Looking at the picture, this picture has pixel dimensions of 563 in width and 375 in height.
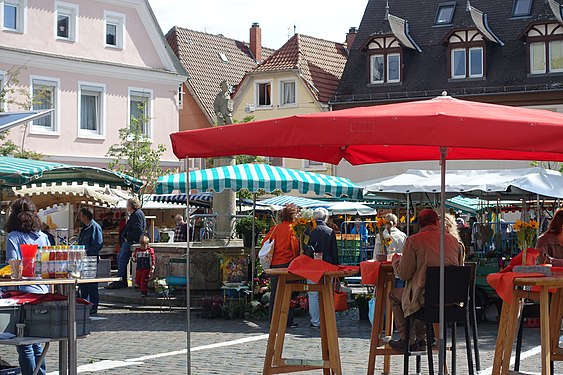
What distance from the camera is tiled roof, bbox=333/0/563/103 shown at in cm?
4444

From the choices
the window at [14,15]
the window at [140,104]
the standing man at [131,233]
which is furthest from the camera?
the window at [140,104]

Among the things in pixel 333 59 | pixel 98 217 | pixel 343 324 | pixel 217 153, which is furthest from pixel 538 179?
pixel 333 59

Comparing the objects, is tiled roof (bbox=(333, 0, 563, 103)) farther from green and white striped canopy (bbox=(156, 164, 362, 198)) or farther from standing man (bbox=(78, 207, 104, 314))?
standing man (bbox=(78, 207, 104, 314))

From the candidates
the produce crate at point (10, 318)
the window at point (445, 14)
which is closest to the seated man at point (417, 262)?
the produce crate at point (10, 318)

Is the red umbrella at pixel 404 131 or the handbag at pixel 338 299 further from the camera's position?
the handbag at pixel 338 299

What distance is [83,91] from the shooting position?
40531mm

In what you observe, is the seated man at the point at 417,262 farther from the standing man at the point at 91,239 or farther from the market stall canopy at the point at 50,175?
the standing man at the point at 91,239

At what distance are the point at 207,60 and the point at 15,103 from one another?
2433 cm

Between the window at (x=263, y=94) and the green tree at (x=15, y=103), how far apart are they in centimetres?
1658

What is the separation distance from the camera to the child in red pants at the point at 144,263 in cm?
2102

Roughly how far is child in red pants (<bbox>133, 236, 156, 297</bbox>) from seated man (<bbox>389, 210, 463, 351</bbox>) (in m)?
10.8

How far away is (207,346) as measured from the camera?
14719 mm

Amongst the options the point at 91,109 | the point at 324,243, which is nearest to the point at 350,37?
the point at 91,109

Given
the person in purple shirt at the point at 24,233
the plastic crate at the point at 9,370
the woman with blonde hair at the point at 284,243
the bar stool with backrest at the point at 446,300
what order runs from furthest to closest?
the woman with blonde hair at the point at 284,243 < the plastic crate at the point at 9,370 < the person in purple shirt at the point at 24,233 < the bar stool with backrest at the point at 446,300
